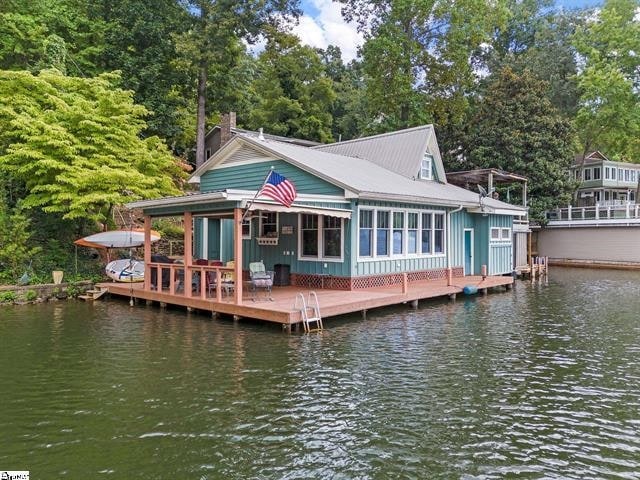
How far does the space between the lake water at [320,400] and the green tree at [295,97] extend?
2813 cm

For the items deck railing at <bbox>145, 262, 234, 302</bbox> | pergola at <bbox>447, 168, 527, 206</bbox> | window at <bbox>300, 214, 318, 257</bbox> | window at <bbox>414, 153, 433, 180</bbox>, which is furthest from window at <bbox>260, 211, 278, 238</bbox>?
pergola at <bbox>447, 168, 527, 206</bbox>

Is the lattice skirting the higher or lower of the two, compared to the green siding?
lower

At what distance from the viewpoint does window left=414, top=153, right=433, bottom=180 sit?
20850mm

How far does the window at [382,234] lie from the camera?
1526 centimetres

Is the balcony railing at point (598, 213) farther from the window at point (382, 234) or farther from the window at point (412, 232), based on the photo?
the window at point (382, 234)

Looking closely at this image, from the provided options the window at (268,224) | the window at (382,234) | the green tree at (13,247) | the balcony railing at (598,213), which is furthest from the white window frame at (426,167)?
the balcony railing at (598,213)

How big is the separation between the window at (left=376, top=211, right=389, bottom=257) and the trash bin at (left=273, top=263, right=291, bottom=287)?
297 cm

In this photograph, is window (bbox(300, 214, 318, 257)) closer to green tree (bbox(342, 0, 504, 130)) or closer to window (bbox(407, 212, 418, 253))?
window (bbox(407, 212, 418, 253))

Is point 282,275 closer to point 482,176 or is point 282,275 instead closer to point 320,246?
point 320,246

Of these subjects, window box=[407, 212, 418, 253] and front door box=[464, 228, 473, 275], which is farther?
front door box=[464, 228, 473, 275]

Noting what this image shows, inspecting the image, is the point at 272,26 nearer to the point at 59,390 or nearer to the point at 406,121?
the point at 406,121

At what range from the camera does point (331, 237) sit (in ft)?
48.1

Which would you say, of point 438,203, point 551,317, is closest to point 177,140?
point 438,203

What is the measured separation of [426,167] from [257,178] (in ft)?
26.4
